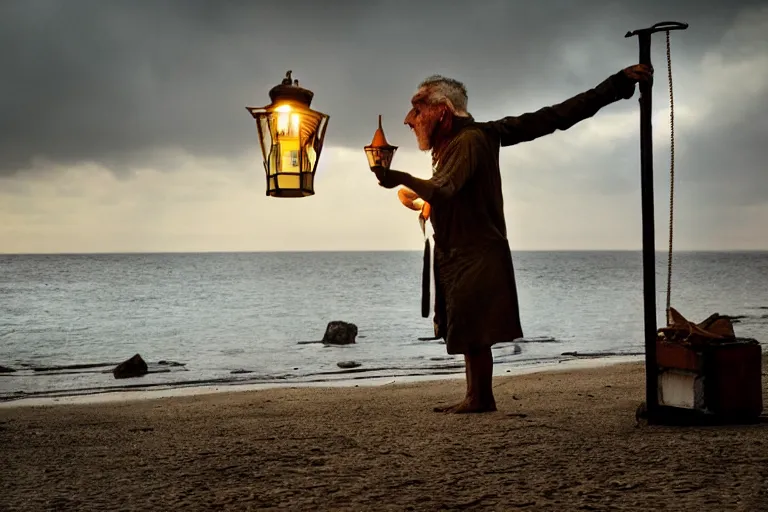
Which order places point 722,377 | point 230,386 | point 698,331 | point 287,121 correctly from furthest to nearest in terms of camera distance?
point 230,386 → point 287,121 → point 698,331 → point 722,377

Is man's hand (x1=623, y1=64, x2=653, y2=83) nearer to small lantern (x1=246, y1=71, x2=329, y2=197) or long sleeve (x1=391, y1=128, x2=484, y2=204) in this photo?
long sleeve (x1=391, y1=128, x2=484, y2=204)

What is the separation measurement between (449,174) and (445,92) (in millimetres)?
721

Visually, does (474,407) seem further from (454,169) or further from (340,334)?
(340,334)

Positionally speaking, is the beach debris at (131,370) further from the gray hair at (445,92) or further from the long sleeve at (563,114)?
the long sleeve at (563,114)

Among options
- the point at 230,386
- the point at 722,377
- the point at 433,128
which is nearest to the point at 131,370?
the point at 230,386

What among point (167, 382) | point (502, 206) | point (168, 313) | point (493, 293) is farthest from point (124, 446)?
point (168, 313)

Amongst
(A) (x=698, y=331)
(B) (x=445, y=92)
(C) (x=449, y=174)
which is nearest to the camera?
(A) (x=698, y=331)

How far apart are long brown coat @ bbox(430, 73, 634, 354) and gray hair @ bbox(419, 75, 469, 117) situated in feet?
0.84

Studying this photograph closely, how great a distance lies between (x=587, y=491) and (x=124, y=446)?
9.08 feet

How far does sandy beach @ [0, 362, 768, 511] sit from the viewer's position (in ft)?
9.97

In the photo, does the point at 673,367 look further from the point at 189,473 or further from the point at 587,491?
the point at 189,473

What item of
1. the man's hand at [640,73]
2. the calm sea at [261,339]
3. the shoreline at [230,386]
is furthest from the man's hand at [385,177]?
the calm sea at [261,339]

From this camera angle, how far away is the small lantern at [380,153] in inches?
173

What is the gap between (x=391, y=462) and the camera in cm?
369
